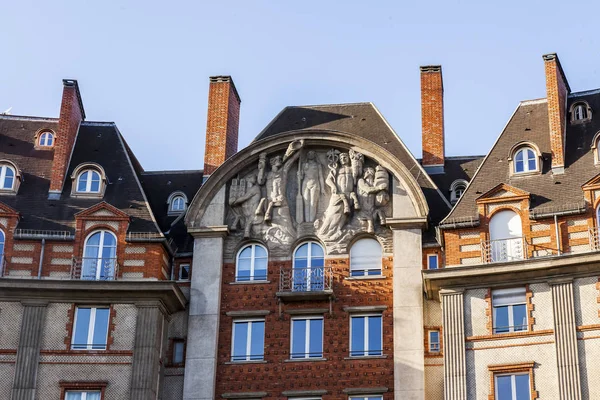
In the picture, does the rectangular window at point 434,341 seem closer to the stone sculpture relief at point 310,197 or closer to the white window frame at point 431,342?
the white window frame at point 431,342

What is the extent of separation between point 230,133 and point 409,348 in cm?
1230

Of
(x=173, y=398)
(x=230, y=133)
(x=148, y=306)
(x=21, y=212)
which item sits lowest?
(x=173, y=398)

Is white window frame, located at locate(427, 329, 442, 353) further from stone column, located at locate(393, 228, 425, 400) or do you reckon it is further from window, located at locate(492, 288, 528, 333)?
window, located at locate(492, 288, 528, 333)

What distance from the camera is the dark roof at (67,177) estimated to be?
A: 1713 inches

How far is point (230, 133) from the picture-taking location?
1885 inches

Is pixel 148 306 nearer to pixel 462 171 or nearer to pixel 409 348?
pixel 409 348

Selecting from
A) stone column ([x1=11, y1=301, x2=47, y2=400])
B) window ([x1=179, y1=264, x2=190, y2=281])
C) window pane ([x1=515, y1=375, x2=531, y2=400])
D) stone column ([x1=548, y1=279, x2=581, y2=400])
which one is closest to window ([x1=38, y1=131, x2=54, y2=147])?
window ([x1=179, y1=264, x2=190, y2=281])

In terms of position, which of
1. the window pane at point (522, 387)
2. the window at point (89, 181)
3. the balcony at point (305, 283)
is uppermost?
the window at point (89, 181)

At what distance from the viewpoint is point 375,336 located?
4081cm

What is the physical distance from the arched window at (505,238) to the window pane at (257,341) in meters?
7.82

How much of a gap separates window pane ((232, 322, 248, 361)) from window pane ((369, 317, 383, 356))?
417 centimetres

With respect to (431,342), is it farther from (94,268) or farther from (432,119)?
(94,268)

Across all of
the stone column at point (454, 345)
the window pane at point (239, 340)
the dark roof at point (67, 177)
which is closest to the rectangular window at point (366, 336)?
the stone column at point (454, 345)

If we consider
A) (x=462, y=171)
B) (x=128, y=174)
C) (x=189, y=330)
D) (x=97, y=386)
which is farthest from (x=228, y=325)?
(x=462, y=171)
